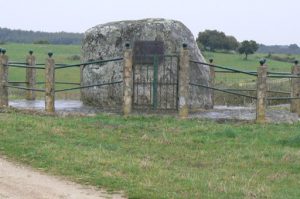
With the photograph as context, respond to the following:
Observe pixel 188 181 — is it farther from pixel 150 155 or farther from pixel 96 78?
pixel 96 78

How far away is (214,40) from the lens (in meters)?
67.8

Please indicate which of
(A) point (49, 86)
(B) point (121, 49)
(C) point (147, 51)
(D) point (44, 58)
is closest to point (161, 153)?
(A) point (49, 86)

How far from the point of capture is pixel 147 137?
41.3ft

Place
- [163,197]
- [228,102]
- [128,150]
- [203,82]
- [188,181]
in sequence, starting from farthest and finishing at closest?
[228,102] → [203,82] → [128,150] → [188,181] → [163,197]

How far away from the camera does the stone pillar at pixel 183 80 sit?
15094 mm

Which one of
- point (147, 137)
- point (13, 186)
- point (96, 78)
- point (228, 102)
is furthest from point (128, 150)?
point (228, 102)

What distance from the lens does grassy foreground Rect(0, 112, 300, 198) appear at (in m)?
8.79

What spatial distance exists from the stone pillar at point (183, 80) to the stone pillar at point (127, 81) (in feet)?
3.61

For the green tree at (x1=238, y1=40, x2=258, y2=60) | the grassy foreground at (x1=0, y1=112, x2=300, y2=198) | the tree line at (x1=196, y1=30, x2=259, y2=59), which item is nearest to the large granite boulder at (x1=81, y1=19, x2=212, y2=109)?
the grassy foreground at (x1=0, y1=112, x2=300, y2=198)

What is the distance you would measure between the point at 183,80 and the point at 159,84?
1.58 meters

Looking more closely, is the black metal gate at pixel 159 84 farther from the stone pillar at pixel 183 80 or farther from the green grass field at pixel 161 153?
the green grass field at pixel 161 153

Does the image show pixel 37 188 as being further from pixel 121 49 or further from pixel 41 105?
pixel 41 105

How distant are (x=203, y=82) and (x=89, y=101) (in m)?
2.94

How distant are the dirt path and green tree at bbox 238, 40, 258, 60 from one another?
195 ft
